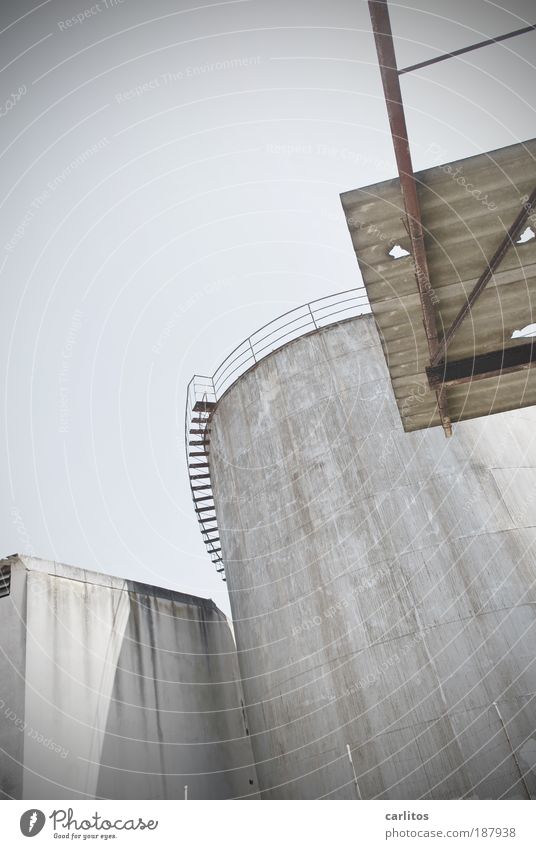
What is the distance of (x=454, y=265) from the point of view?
6355 mm

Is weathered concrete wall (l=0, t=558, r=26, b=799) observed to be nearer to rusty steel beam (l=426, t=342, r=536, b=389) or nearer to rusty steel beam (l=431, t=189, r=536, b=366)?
rusty steel beam (l=426, t=342, r=536, b=389)

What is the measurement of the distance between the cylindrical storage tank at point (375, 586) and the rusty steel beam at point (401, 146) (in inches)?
251

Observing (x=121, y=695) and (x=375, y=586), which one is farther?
(x=121, y=695)

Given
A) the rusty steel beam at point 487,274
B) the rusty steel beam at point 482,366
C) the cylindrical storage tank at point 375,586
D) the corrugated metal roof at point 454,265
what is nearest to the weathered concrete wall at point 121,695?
the cylindrical storage tank at point 375,586

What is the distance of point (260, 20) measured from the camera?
10.0 m

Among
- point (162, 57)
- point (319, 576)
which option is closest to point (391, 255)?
point (162, 57)

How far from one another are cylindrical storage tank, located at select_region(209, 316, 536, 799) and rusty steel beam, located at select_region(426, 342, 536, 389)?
18.0ft

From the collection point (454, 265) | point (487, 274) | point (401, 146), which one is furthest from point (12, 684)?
point (401, 146)

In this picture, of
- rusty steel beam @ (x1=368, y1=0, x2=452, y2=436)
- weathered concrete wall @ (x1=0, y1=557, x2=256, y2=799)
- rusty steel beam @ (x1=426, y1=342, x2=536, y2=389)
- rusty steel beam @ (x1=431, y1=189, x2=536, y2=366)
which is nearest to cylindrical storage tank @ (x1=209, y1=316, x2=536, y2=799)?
weathered concrete wall @ (x1=0, y1=557, x2=256, y2=799)

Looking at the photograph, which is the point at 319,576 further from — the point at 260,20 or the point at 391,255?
the point at 260,20

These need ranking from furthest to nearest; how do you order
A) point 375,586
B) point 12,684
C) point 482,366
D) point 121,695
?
point 121,695, point 12,684, point 375,586, point 482,366

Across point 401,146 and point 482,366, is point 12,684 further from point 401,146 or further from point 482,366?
point 401,146

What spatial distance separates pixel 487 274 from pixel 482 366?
5.42ft

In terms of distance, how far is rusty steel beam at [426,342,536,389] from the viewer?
720cm
